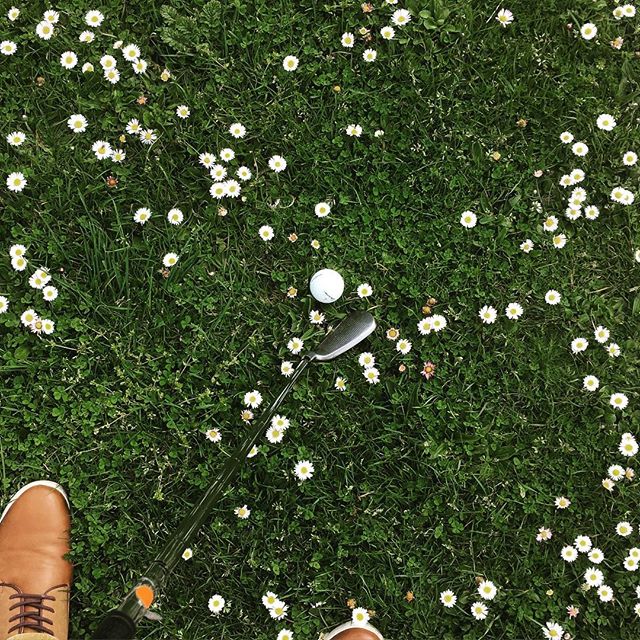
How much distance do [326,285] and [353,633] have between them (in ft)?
4.23

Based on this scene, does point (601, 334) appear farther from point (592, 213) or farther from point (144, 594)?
point (144, 594)

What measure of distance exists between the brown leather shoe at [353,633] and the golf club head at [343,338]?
989mm

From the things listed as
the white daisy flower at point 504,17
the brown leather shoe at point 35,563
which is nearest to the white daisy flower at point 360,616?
the brown leather shoe at point 35,563

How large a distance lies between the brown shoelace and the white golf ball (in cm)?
150

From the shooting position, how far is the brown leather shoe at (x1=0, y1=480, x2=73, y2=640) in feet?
7.88

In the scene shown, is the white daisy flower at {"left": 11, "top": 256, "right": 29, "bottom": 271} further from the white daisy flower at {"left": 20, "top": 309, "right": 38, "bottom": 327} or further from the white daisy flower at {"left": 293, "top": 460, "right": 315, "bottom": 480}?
the white daisy flower at {"left": 293, "top": 460, "right": 315, "bottom": 480}

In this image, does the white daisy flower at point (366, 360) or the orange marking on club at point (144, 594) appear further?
the white daisy flower at point (366, 360)

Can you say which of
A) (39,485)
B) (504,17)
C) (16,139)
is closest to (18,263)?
(16,139)

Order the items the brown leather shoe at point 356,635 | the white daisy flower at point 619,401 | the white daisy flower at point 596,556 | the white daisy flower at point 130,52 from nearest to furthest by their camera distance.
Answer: the brown leather shoe at point 356,635, the white daisy flower at point 596,556, the white daisy flower at point 619,401, the white daisy flower at point 130,52

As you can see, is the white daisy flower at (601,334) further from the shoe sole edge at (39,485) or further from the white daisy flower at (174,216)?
the shoe sole edge at (39,485)

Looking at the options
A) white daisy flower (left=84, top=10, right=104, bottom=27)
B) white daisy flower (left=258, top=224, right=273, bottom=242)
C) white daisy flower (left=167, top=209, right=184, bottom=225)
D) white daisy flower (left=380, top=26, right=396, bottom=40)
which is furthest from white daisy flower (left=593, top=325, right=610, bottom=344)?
white daisy flower (left=84, top=10, right=104, bottom=27)

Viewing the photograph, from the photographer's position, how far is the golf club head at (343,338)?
2.47 meters

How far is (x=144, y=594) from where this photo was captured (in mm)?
1921

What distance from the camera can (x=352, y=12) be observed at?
109 inches
